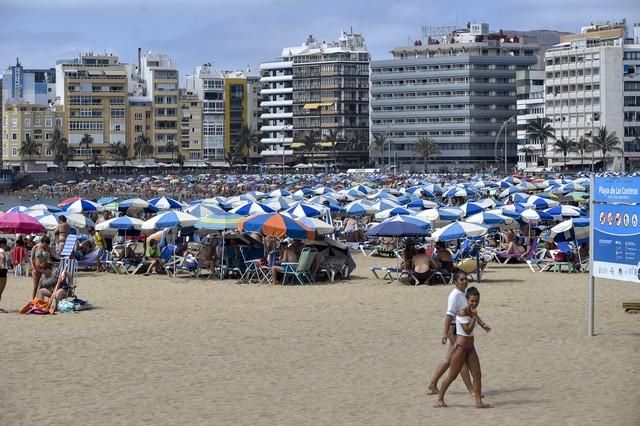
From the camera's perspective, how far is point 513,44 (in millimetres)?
136375

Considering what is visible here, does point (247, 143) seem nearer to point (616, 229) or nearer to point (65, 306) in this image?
point (65, 306)

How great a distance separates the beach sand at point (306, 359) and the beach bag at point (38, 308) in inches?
13.4

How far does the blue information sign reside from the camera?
14078 millimetres

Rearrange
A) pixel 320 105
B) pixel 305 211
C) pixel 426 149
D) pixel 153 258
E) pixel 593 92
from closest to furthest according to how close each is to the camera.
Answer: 1. pixel 153 258
2. pixel 305 211
3. pixel 593 92
4. pixel 426 149
5. pixel 320 105

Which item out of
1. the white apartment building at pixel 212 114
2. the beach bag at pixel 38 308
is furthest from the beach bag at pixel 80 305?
the white apartment building at pixel 212 114

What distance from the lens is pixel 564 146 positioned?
11444 centimetres

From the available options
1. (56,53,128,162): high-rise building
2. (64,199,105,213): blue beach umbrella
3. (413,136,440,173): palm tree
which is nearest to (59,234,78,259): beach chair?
(64,199,105,213): blue beach umbrella

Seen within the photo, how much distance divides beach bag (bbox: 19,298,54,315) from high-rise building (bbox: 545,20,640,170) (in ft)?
337

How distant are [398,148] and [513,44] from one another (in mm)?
18307

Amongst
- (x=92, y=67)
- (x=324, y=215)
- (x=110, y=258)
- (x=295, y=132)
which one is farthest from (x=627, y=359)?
(x=295, y=132)

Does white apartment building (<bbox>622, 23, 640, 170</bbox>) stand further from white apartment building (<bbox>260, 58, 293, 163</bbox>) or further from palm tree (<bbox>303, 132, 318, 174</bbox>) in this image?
white apartment building (<bbox>260, 58, 293, 163</bbox>)

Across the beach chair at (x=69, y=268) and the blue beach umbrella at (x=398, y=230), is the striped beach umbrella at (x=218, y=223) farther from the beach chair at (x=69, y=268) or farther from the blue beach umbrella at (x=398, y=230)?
the beach chair at (x=69, y=268)

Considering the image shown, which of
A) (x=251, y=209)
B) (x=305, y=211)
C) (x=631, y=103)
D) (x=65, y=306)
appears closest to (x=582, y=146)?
(x=631, y=103)

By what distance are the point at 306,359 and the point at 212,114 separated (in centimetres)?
13342
